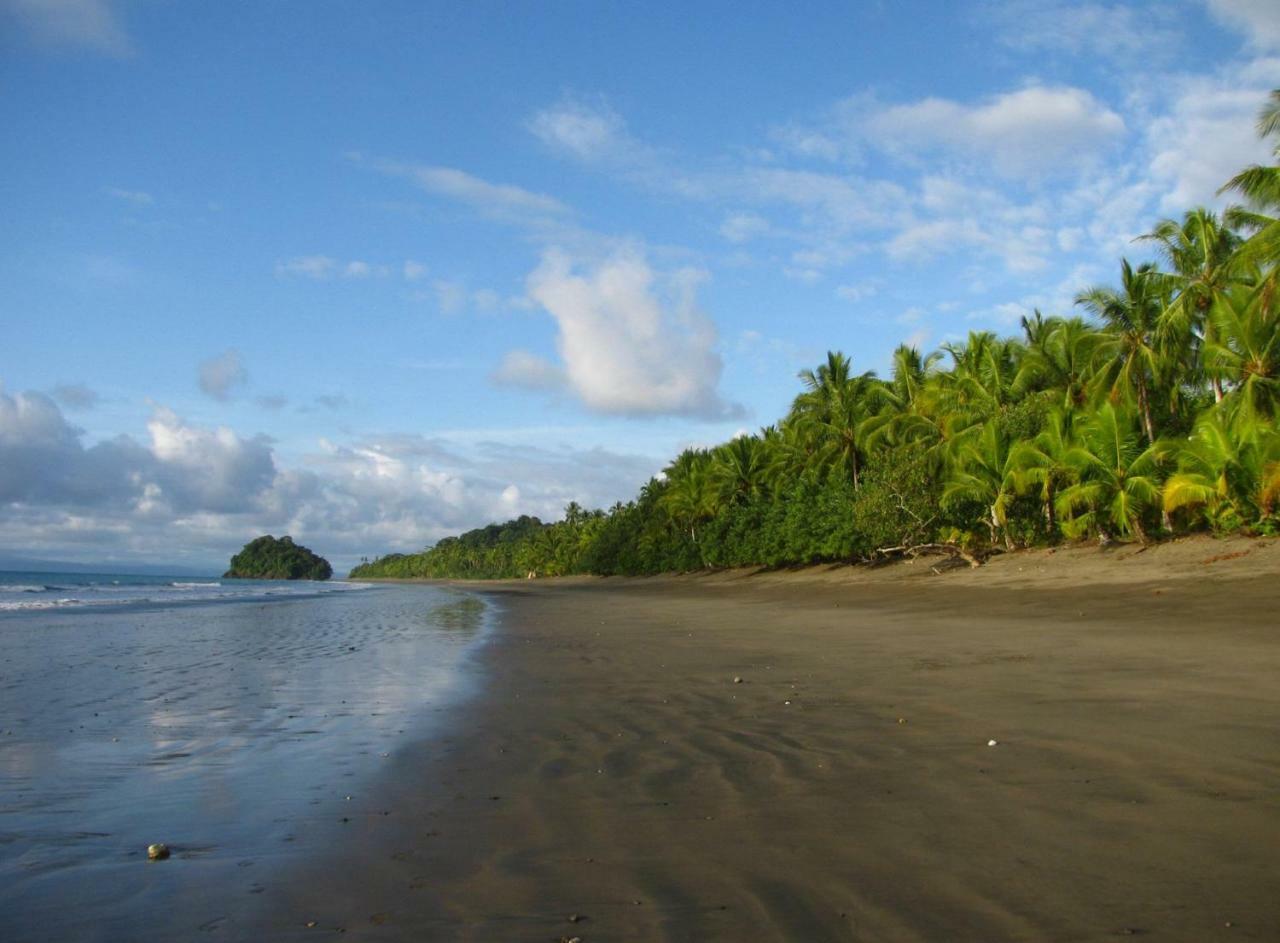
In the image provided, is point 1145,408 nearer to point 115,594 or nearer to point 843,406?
point 843,406

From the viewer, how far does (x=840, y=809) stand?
17.4ft

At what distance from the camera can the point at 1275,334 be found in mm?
23438

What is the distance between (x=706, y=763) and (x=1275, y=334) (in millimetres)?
24187

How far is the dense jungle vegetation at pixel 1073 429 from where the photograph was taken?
937 inches

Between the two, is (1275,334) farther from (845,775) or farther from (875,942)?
(875,942)

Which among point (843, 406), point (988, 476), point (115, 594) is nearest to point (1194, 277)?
point (988, 476)

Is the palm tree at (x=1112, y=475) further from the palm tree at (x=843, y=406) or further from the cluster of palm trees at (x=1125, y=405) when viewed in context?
the palm tree at (x=843, y=406)

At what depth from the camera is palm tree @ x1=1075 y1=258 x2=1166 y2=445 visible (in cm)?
3164

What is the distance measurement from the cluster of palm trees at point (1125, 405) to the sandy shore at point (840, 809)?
14.5 m

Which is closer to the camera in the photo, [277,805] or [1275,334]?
[277,805]

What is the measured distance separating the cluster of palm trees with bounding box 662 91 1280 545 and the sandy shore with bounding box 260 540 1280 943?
14.5 m

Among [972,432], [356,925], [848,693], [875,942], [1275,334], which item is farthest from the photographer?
[972,432]

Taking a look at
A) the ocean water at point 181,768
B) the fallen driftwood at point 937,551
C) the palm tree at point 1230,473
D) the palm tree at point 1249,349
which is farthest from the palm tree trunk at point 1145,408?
the ocean water at point 181,768

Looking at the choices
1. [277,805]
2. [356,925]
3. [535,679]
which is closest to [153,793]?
[277,805]
